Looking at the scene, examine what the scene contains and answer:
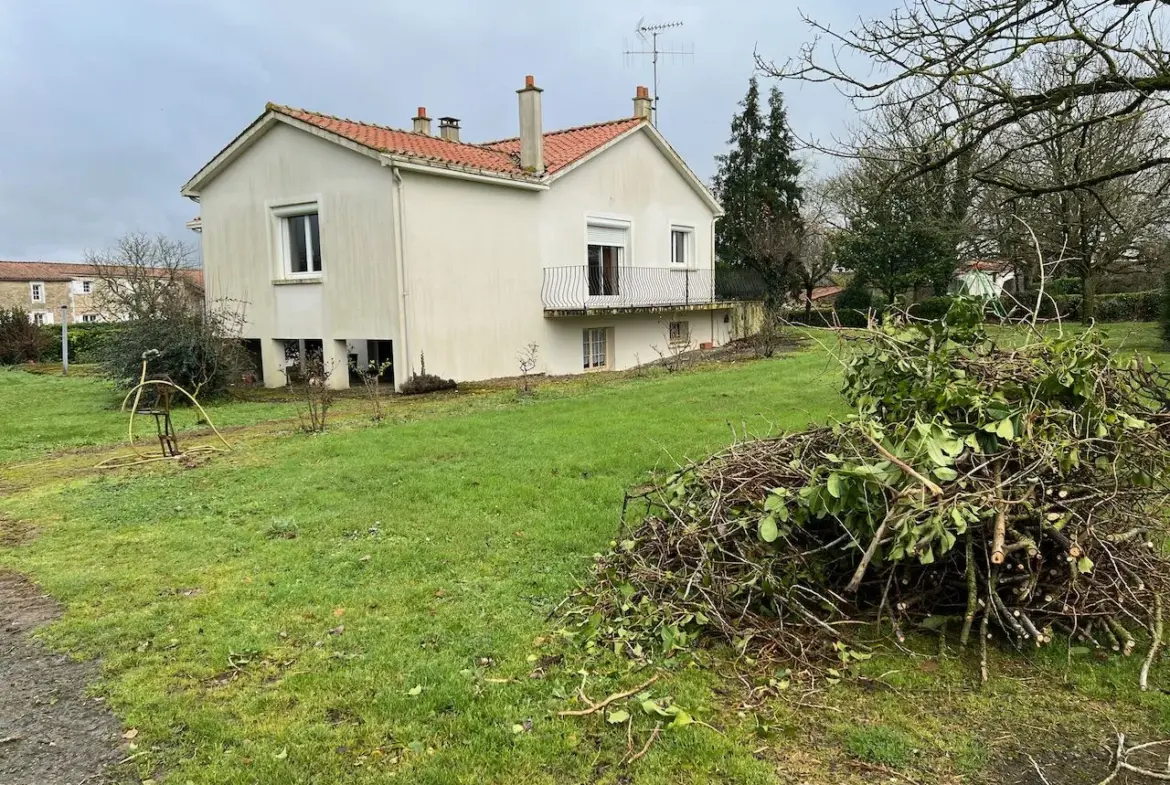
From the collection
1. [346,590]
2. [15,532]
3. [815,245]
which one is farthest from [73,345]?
[815,245]

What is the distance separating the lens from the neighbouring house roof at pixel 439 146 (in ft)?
50.3

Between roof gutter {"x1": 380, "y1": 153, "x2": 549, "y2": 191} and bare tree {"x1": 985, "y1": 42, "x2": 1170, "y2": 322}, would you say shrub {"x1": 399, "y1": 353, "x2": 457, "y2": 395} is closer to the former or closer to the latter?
roof gutter {"x1": 380, "y1": 153, "x2": 549, "y2": 191}

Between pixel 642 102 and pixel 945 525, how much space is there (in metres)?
20.8

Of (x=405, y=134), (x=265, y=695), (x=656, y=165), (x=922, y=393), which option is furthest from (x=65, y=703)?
(x=656, y=165)

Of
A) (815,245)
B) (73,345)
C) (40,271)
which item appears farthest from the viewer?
(40,271)

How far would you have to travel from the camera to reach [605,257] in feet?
67.7

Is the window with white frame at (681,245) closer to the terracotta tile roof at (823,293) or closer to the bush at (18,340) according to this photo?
the terracotta tile roof at (823,293)

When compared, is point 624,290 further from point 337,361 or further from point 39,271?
point 39,271

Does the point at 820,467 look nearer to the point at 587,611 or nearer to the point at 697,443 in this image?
the point at 587,611

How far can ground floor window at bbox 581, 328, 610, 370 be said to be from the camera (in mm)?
19891

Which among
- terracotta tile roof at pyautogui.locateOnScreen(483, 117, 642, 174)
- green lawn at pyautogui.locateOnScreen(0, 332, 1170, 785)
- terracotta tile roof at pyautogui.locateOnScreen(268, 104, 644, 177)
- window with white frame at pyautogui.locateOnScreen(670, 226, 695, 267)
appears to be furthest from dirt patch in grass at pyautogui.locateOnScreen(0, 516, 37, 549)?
window with white frame at pyautogui.locateOnScreen(670, 226, 695, 267)

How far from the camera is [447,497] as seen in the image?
6770 mm

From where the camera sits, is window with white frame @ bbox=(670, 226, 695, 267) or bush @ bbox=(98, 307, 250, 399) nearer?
bush @ bbox=(98, 307, 250, 399)

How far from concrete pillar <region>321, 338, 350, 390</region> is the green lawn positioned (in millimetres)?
8216
